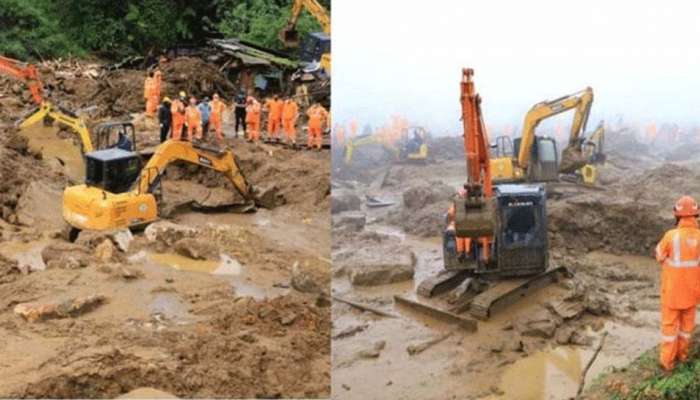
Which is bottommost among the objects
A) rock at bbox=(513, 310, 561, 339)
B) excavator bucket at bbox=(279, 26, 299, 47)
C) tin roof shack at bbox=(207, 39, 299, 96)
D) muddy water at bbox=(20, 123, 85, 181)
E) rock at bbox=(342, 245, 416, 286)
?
rock at bbox=(513, 310, 561, 339)

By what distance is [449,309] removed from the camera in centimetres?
363

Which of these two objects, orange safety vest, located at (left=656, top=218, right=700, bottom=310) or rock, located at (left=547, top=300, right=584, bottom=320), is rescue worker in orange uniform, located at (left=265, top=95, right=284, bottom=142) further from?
orange safety vest, located at (left=656, top=218, right=700, bottom=310)

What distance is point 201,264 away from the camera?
4.84 m

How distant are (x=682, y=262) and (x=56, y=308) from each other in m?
3.06

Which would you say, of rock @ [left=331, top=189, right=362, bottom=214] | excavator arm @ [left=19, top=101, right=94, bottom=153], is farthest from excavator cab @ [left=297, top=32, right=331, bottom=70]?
excavator arm @ [left=19, top=101, right=94, bottom=153]

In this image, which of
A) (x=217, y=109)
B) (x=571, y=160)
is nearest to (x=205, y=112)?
(x=217, y=109)

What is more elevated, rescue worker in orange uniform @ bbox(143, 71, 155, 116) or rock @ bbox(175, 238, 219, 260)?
rescue worker in orange uniform @ bbox(143, 71, 155, 116)

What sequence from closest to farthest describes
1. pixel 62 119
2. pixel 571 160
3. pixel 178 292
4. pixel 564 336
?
pixel 564 336
pixel 571 160
pixel 178 292
pixel 62 119

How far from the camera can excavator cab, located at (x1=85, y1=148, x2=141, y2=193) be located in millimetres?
5117

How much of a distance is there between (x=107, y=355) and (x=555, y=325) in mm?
2155

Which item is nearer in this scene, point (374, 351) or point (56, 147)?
point (374, 351)

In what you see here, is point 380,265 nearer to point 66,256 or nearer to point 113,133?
point 66,256

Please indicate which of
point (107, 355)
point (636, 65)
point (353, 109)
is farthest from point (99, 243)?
point (636, 65)

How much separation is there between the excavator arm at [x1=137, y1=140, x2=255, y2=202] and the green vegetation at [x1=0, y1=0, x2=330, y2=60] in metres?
0.67
